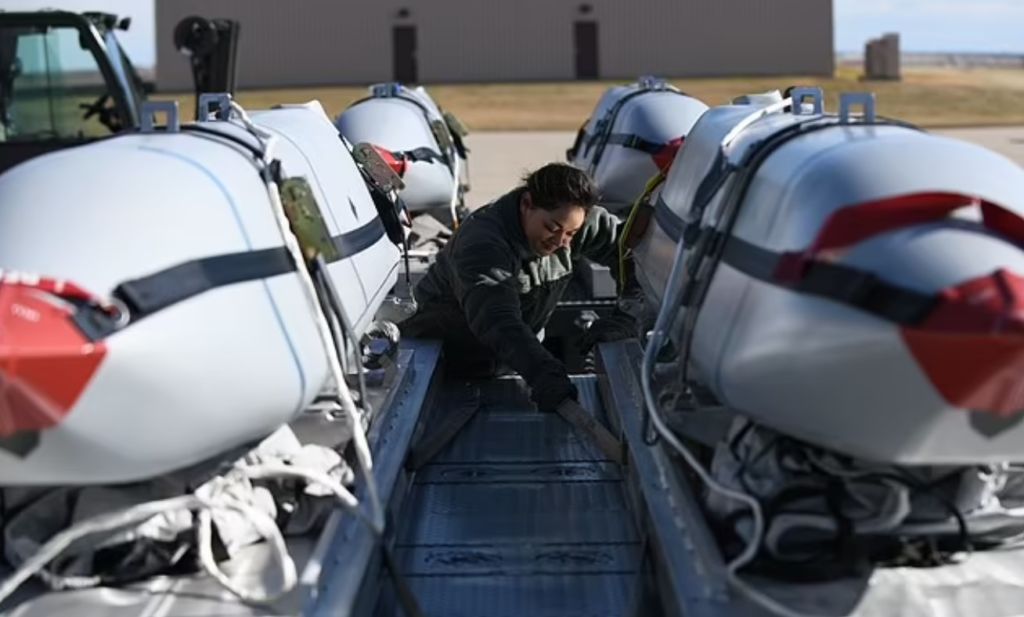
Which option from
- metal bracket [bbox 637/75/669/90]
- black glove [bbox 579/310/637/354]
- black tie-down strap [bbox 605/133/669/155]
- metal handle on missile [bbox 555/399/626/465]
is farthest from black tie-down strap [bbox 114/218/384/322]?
metal bracket [bbox 637/75/669/90]

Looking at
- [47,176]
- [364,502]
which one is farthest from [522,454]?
[47,176]

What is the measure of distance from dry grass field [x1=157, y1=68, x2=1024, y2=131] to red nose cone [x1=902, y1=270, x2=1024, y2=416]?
21.5 metres

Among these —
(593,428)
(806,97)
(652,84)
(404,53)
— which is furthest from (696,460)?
(404,53)

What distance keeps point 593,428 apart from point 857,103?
1328 mm

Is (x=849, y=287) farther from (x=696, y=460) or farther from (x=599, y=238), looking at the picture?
(x=599, y=238)

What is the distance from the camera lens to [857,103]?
3504mm

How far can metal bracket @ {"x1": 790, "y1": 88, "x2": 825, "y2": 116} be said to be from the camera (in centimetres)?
382

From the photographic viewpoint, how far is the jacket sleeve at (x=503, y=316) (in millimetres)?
4461

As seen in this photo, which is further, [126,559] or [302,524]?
[302,524]

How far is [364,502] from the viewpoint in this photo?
10.7 feet

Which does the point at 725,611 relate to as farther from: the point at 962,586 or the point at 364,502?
the point at 364,502

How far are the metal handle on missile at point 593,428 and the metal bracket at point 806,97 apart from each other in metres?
1.06

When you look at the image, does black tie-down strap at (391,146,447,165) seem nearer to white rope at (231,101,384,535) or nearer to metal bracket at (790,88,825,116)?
metal bracket at (790,88,825,116)

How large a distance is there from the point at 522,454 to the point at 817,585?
60.6 inches
